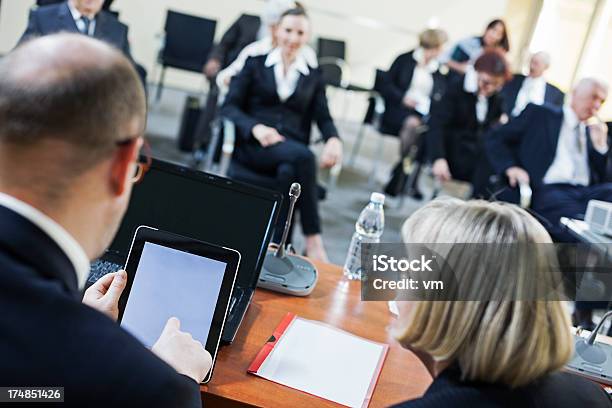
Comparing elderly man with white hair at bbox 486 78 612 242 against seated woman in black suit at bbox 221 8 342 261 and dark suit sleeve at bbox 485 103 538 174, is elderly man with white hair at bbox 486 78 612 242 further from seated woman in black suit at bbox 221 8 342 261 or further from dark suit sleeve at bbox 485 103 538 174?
seated woman in black suit at bbox 221 8 342 261

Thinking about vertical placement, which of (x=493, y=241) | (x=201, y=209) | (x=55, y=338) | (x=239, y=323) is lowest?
(x=239, y=323)

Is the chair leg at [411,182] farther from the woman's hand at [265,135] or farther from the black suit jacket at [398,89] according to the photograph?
the woman's hand at [265,135]

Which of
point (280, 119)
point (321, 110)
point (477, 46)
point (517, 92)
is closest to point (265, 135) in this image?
point (280, 119)

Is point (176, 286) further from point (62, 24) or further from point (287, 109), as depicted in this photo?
point (62, 24)

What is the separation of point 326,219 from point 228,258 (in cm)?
297

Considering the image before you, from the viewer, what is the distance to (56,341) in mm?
686

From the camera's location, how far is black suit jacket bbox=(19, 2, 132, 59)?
3225 millimetres

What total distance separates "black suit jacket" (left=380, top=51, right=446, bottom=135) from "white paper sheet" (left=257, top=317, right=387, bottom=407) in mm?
3799

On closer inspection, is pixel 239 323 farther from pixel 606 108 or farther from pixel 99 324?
pixel 606 108

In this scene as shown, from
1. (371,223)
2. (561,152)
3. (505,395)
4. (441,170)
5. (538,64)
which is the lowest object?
(441,170)

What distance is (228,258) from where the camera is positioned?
1.28 m

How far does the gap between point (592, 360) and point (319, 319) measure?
649 millimetres

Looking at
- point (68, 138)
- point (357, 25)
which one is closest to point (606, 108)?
point (357, 25)

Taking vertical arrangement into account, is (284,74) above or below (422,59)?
below
